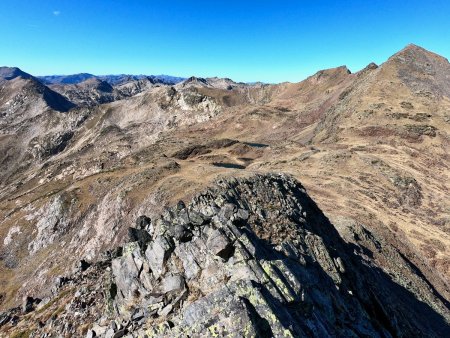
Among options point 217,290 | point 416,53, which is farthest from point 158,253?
point 416,53

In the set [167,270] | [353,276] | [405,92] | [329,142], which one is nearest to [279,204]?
[353,276]

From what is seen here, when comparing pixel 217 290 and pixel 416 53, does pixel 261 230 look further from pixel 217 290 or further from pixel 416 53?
pixel 416 53

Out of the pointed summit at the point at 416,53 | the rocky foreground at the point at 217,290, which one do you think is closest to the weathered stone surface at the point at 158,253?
the rocky foreground at the point at 217,290

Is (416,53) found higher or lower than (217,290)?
higher

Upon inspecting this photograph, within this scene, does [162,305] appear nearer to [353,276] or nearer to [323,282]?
[323,282]

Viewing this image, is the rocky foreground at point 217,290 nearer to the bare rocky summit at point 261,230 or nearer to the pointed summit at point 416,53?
the bare rocky summit at point 261,230

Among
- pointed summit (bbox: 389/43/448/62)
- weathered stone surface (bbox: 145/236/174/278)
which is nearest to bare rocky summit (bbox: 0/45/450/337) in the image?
weathered stone surface (bbox: 145/236/174/278)
